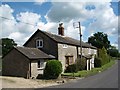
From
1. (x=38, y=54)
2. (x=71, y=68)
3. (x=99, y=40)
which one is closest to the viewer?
(x=38, y=54)

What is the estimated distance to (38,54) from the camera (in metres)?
35.0

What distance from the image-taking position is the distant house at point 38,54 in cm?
3138

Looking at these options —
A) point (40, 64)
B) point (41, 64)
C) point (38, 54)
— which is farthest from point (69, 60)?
point (40, 64)

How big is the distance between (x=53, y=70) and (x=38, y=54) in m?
4.43

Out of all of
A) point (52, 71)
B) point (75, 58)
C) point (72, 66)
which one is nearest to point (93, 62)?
point (75, 58)

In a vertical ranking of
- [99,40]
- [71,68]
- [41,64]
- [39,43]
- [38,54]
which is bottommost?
[71,68]

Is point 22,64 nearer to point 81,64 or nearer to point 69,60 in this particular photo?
point 69,60

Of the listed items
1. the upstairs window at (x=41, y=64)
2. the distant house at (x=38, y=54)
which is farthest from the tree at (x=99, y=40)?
the upstairs window at (x=41, y=64)

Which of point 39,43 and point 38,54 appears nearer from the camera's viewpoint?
point 38,54

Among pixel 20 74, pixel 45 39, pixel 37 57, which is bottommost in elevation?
pixel 20 74

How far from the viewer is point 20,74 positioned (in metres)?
31.4

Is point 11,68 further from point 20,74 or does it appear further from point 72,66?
point 72,66

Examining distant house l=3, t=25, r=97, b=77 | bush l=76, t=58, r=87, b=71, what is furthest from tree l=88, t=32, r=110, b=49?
bush l=76, t=58, r=87, b=71

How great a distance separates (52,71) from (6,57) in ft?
21.9
